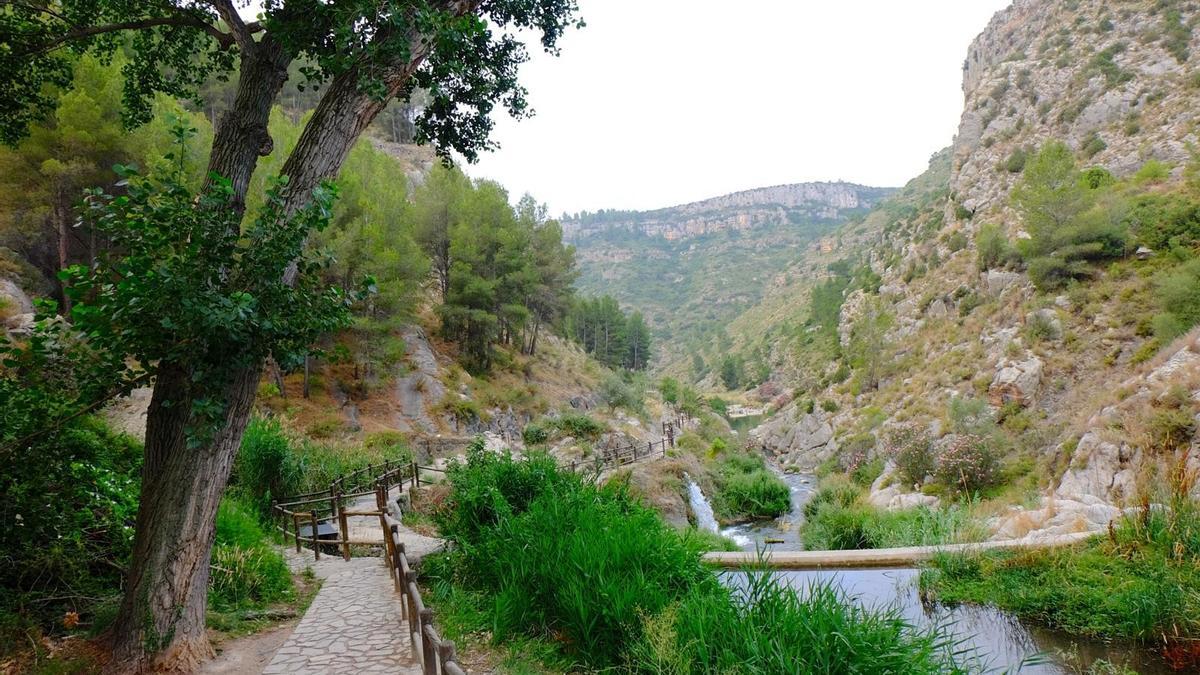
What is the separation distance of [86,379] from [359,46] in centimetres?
344

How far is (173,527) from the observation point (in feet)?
13.7

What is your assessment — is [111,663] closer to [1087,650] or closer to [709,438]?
[1087,650]

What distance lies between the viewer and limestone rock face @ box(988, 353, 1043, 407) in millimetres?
18797

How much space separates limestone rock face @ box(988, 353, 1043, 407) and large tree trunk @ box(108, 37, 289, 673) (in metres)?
22.6

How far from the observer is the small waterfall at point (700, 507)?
1708cm

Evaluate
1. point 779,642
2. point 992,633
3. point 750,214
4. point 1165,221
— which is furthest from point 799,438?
point 750,214

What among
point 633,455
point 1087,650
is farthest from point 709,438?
point 1087,650

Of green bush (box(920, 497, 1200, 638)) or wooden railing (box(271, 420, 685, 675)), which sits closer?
wooden railing (box(271, 420, 685, 675))

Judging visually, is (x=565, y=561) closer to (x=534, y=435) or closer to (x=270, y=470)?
(x=270, y=470)

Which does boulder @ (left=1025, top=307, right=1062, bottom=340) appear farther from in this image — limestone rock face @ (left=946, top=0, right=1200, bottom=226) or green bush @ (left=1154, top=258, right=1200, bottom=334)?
limestone rock face @ (left=946, top=0, right=1200, bottom=226)

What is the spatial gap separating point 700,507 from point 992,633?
12.8 meters

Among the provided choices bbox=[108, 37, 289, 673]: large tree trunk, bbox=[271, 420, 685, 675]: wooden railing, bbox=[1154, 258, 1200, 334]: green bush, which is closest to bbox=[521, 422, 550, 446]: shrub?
bbox=[271, 420, 685, 675]: wooden railing

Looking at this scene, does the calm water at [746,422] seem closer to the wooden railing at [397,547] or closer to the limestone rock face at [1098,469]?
the limestone rock face at [1098,469]

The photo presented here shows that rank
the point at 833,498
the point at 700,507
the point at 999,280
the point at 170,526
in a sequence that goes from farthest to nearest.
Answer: the point at 999,280
the point at 700,507
the point at 833,498
the point at 170,526
